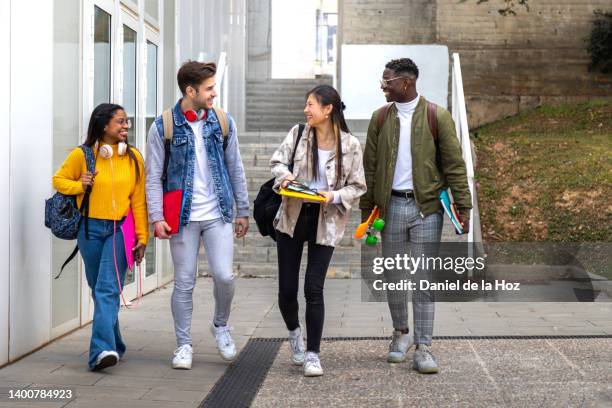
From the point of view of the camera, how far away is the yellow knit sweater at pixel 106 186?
20.1ft

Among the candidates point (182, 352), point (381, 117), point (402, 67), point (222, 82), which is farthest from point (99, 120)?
point (222, 82)

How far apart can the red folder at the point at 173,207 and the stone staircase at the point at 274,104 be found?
1473cm

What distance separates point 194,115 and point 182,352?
1334 mm

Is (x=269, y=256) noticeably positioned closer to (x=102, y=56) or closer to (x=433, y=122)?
(x=102, y=56)

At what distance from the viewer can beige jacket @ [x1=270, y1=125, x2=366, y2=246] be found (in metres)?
5.97

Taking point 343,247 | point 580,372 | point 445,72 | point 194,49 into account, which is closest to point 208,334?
point 580,372

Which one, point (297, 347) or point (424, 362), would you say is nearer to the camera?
point (424, 362)

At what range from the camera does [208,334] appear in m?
7.64

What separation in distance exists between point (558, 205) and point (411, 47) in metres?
8.02

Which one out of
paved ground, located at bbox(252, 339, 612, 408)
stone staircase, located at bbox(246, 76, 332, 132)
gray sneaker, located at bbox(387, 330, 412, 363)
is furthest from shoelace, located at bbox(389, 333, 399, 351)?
stone staircase, located at bbox(246, 76, 332, 132)

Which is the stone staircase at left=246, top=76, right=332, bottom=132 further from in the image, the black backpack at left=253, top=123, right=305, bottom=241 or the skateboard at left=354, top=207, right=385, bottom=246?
the black backpack at left=253, top=123, right=305, bottom=241

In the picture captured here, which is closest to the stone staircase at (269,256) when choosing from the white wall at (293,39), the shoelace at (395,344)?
the shoelace at (395,344)

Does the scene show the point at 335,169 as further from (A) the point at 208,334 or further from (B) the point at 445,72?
(B) the point at 445,72

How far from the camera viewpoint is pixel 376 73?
65.7ft
